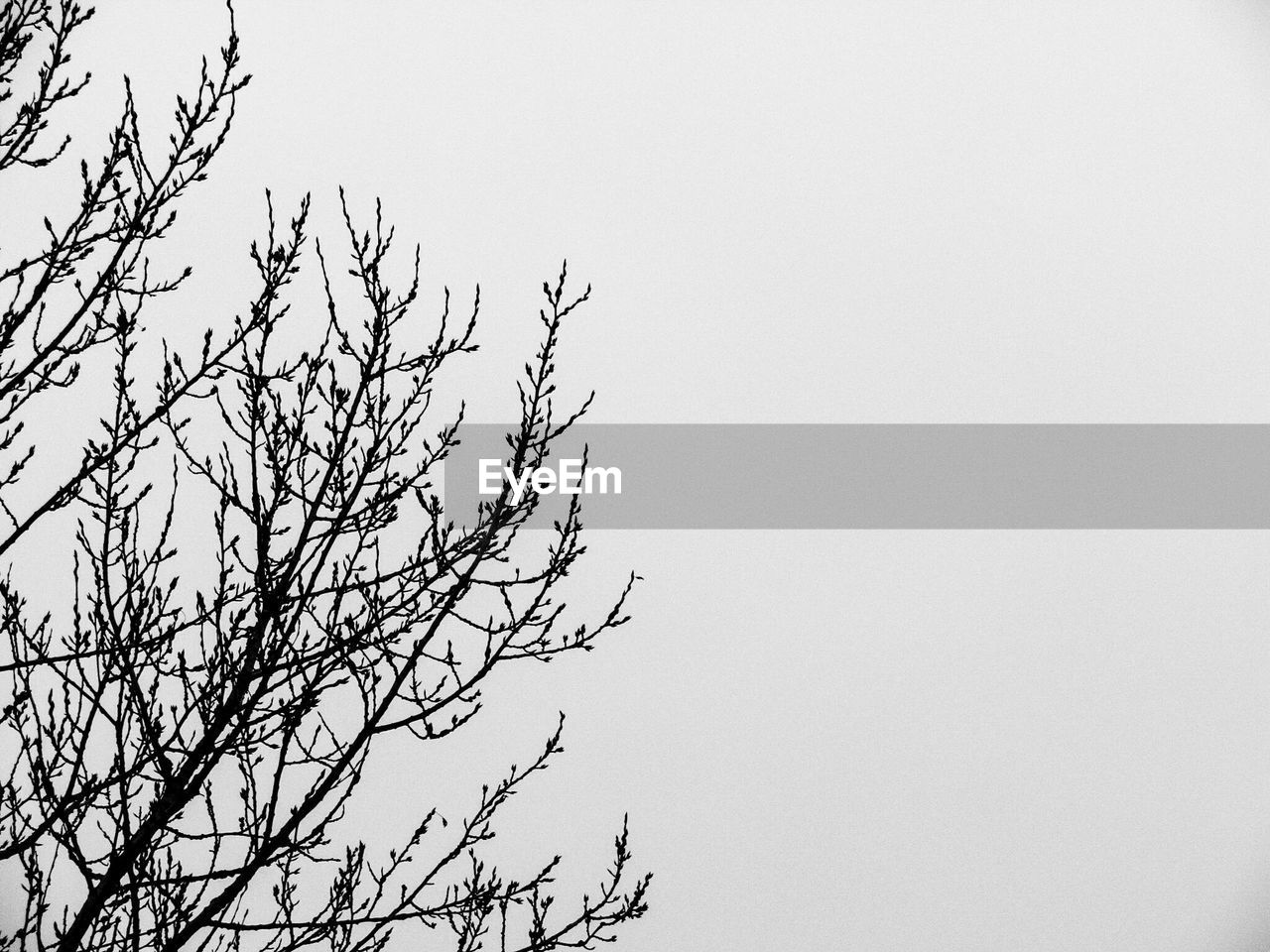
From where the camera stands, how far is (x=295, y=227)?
3.23 meters

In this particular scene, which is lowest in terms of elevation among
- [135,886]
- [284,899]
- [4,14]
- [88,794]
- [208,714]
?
[284,899]

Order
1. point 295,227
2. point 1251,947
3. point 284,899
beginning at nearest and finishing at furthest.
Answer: point 295,227
point 284,899
point 1251,947

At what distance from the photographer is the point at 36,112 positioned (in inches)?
129

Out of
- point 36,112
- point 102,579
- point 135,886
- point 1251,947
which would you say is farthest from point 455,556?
point 1251,947

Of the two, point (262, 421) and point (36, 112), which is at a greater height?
point (36, 112)

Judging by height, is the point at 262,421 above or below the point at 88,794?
above

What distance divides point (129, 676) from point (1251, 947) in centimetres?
2233

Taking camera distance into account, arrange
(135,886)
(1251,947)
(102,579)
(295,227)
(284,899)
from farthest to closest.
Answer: (1251,947)
(284,899)
(295,227)
(102,579)
(135,886)

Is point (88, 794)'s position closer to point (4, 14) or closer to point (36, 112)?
point (36, 112)

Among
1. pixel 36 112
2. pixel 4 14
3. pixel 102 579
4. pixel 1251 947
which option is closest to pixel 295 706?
pixel 102 579

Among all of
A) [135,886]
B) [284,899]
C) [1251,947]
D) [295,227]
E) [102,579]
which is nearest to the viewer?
[135,886]

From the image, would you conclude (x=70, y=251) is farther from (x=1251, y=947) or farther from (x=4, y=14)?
(x=1251, y=947)

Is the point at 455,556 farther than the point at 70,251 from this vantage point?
No

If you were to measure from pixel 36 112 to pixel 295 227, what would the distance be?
3.27ft
